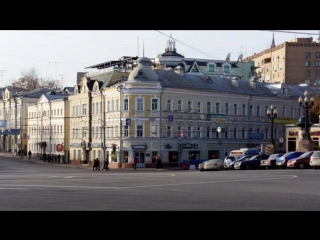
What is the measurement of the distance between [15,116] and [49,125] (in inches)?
612

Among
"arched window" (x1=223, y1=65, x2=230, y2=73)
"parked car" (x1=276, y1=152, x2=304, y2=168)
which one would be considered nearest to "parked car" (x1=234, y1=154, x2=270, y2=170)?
"parked car" (x1=276, y1=152, x2=304, y2=168)

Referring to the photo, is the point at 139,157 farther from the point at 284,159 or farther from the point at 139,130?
the point at 284,159

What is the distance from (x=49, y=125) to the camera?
91.0 metres

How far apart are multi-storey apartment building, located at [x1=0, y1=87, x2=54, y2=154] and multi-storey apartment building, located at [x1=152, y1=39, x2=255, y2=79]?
2151cm

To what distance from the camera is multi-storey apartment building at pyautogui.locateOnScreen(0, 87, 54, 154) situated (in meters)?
101

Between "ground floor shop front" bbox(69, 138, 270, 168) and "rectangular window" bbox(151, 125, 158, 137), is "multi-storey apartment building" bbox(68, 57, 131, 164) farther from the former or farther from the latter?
"rectangular window" bbox(151, 125, 158, 137)

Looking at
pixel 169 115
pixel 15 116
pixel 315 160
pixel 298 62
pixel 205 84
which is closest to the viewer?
pixel 315 160

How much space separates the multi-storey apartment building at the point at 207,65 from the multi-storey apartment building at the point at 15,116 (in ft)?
70.6

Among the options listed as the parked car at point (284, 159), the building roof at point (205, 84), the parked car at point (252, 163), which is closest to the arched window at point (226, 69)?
the building roof at point (205, 84)

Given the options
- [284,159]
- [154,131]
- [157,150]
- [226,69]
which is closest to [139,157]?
[157,150]

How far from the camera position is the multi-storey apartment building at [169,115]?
6981 centimetres

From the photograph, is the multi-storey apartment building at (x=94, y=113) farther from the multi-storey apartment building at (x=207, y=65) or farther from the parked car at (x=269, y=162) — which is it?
the parked car at (x=269, y=162)
